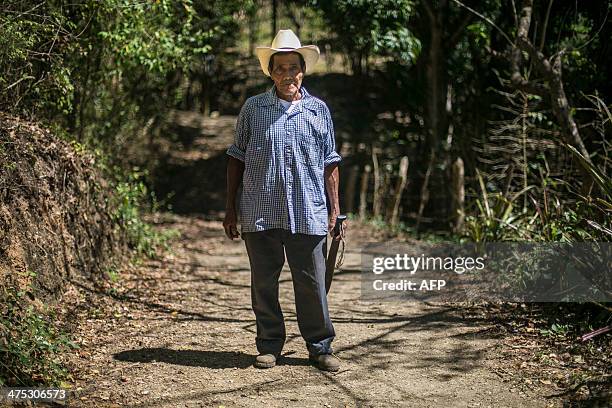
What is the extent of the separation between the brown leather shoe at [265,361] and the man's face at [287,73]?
1674 mm

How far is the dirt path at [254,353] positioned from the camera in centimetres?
455

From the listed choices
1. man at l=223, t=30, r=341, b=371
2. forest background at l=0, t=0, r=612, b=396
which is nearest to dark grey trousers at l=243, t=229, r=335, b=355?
man at l=223, t=30, r=341, b=371

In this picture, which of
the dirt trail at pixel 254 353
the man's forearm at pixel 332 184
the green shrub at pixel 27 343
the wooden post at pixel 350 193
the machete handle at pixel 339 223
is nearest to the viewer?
the green shrub at pixel 27 343

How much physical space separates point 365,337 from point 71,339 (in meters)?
2.14

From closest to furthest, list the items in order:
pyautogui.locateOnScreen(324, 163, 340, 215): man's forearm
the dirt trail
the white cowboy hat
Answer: the dirt trail
the white cowboy hat
pyautogui.locateOnScreen(324, 163, 340, 215): man's forearm

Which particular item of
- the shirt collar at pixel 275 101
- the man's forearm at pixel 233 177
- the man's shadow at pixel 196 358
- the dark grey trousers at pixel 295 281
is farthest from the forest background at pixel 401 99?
the man's shadow at pixel 196 358

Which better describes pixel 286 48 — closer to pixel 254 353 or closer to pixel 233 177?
pixel 233 177

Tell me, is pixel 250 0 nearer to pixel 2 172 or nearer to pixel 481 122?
pixel 481 122

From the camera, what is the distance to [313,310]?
4.88 meters

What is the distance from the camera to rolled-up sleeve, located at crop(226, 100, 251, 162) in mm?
4875

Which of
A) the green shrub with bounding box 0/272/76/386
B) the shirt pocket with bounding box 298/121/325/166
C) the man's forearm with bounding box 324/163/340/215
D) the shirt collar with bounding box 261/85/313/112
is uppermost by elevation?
the shirt collar with bounding box 261/85/313/112

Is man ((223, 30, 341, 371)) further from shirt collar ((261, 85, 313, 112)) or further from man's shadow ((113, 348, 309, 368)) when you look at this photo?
man's shadow ((113, 348, 309, 368))

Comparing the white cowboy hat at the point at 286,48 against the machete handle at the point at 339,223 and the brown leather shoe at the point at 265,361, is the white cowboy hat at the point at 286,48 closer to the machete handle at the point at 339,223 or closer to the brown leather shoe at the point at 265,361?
the machete handle at the point at 339,223

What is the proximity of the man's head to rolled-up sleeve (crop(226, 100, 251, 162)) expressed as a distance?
10.1 inches
